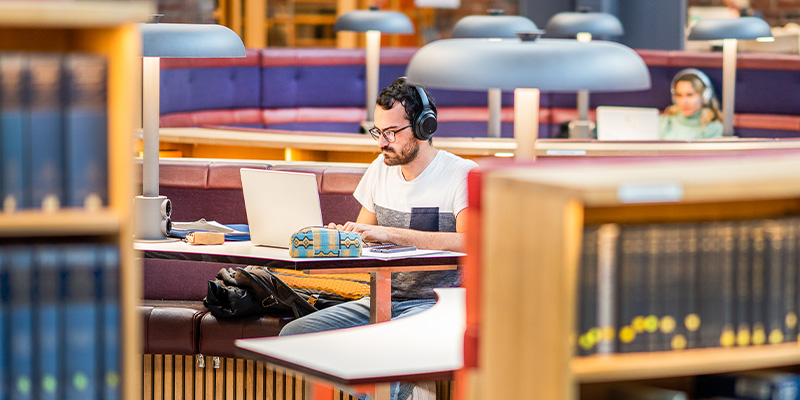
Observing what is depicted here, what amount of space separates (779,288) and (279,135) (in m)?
4.13

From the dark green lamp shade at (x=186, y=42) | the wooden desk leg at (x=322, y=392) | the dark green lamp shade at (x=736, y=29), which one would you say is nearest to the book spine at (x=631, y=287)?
the wooden desk leg at (x=322, y=392)

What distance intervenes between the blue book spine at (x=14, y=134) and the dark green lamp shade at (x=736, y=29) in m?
5.45

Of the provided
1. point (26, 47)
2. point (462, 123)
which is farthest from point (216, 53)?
point (462, 123)

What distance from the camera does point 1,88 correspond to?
198 cm

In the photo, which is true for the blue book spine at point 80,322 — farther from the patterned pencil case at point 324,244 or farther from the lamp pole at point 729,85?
the lamp pole at point 729,85

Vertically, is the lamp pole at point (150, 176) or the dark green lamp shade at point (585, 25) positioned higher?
the dark green lamp shade at point (585, 25)

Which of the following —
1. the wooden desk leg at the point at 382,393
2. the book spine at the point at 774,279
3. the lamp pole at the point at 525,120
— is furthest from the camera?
the wooden desk leg at the point at 382,393

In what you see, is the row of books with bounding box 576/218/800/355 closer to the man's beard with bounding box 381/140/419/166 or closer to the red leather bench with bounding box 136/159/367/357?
the man's beard with bounding box 381/140/419/166

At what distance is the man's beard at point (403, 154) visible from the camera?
12.2ft

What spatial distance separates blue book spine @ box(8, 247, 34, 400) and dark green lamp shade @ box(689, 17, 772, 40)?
5497 mm

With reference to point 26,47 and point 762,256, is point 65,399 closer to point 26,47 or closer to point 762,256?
point 26,47

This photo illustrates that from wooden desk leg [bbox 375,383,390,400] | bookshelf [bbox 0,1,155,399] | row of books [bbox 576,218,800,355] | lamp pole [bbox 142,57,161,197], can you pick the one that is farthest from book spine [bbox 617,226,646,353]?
lamp pole [bbox 142,57,161,197]

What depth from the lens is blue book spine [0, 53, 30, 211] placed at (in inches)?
78.2

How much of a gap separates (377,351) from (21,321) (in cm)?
84
